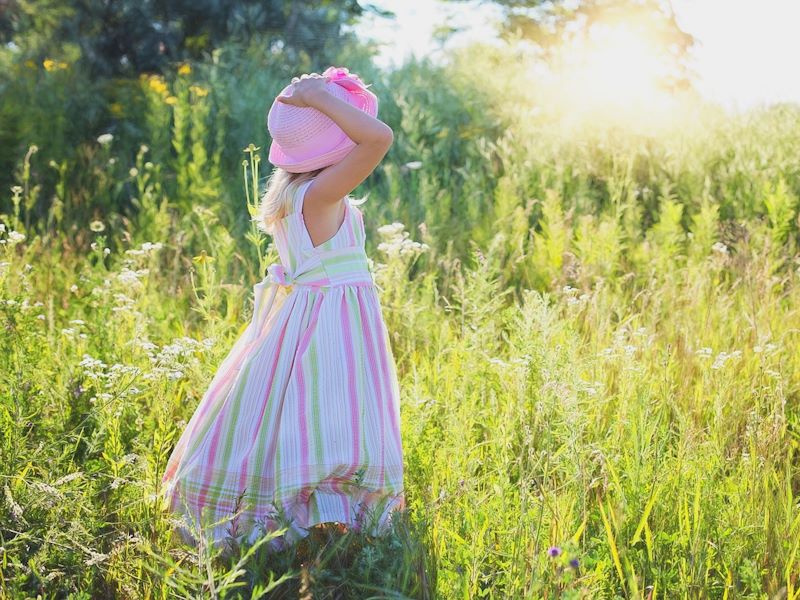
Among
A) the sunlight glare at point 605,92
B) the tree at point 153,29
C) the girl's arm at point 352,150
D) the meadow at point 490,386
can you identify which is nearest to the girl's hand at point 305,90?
the girl's arm at point 352,150

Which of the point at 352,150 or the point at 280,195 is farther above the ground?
the point at 352,150

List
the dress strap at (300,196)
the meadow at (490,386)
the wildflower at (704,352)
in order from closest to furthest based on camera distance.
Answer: the meadow at (490,386), the dress strap at (300,196), the wildflower at (704,352)

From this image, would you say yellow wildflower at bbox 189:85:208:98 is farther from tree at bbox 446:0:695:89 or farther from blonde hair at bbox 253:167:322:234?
tree at bbox 446:0:695:89

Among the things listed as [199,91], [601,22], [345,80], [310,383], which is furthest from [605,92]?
[601,22]

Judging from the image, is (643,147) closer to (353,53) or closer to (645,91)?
(645,91)

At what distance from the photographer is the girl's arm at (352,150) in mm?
2422

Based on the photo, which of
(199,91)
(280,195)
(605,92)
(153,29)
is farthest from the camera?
(153,29)

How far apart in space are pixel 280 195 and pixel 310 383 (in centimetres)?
55

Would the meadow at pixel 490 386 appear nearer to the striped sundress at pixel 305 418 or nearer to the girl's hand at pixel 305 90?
the striped sundress at pixel 305 418

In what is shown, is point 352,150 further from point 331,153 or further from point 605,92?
point 605,92

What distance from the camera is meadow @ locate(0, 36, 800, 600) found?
2.20 m

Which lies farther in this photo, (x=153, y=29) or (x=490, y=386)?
(x=153, y=29)

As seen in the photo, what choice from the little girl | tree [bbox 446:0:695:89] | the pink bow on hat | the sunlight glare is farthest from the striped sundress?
tree [bbox 446:0:695:89]

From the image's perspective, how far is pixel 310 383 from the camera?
243 cm
